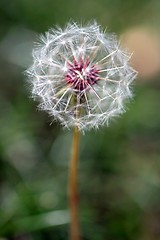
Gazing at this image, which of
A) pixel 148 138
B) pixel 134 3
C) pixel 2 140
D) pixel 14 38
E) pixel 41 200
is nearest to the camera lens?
pixel 41 200

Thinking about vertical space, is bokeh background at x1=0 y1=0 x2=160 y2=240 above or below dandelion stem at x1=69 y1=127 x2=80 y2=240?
above

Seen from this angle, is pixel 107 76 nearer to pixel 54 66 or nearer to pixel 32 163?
pixel 54 66

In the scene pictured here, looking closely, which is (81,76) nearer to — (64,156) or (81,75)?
(81,75)

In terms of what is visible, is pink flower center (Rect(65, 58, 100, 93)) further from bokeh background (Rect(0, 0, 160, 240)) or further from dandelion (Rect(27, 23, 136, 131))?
bokeh background (Rect(0, 0, 160, 240))

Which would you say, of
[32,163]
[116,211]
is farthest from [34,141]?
[116,211]

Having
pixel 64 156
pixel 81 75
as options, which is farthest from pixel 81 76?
pixel 64 156

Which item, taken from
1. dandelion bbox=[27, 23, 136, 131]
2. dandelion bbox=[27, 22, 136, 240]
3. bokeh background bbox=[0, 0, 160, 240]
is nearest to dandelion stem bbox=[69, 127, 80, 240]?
dandelion bbox=[27, 22, 136, 240]
